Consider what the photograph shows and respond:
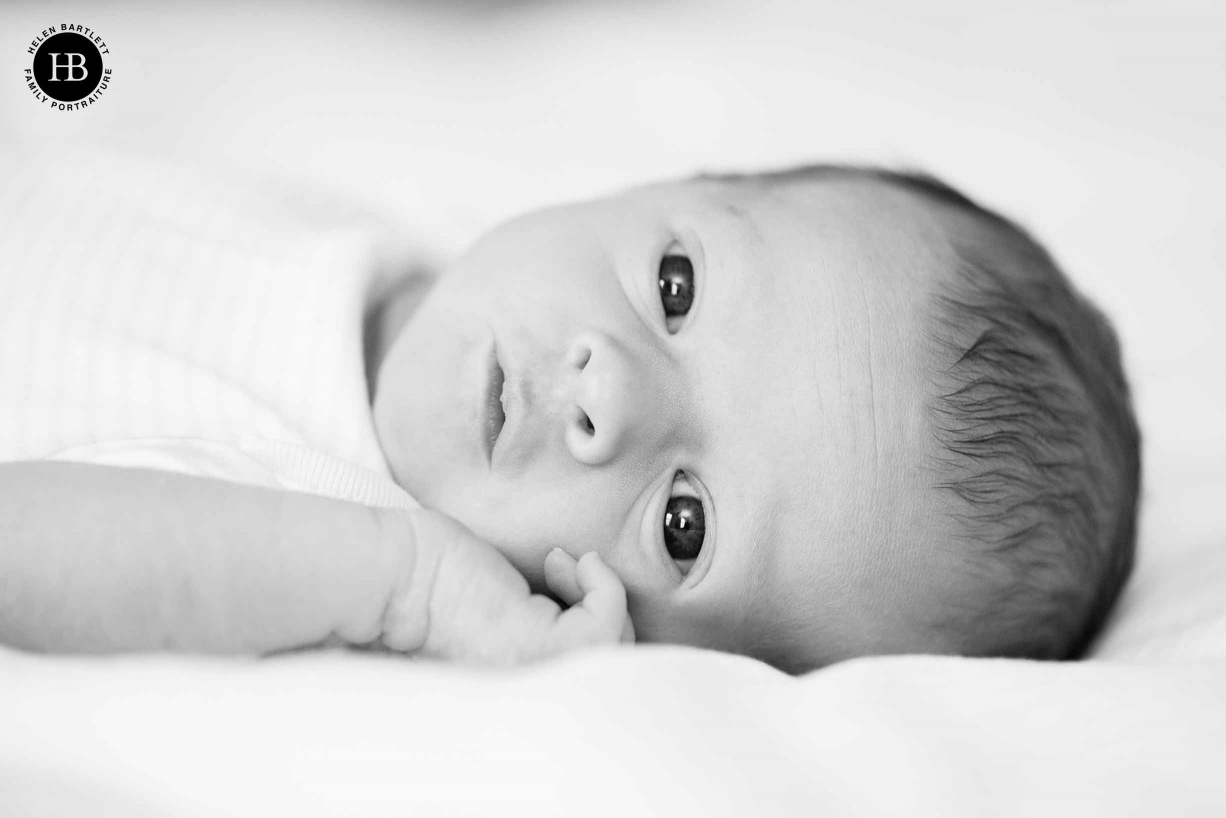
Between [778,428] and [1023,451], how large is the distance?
0.34 m

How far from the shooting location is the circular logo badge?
79.1 inches

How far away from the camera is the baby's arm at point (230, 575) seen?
1.01 m

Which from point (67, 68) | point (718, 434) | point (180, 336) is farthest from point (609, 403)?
point (67, 68)

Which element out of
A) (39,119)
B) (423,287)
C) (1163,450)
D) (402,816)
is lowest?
(402,816)

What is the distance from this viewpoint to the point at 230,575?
102 cm

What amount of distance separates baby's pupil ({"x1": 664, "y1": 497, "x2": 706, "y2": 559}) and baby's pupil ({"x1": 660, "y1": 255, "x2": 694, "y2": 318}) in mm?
257

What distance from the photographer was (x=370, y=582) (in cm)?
105

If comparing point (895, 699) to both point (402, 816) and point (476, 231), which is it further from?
point (476, 231)

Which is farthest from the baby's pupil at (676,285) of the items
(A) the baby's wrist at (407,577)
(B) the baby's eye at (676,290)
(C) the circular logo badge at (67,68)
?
(C) the circular logo badge at (67,68)

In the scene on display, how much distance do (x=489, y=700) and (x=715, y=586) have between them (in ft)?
1.47

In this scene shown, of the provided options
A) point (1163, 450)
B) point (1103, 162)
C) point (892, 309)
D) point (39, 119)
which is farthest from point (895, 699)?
point (39, 119)

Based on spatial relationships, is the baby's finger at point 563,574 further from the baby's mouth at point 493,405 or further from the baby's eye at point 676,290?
the baby's eye at point 676,290

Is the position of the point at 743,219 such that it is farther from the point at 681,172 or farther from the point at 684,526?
the point at 681,172

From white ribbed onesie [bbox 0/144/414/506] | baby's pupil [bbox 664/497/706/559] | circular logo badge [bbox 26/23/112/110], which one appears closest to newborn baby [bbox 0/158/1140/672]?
baby's pupil [bbox 664/497/706/559]
